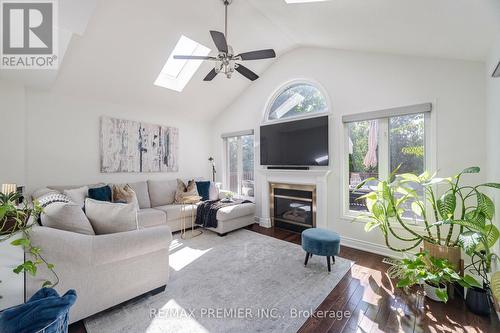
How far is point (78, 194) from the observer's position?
122 inches

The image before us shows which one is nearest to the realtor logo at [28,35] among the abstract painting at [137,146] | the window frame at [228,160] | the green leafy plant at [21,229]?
the abstract painting at [137,146]

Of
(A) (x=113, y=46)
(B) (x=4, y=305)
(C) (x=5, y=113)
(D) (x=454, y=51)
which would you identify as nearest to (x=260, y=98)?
(A) (x=113, y=46)

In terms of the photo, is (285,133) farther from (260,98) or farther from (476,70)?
(476,70)

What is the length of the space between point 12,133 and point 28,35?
4.78 ft

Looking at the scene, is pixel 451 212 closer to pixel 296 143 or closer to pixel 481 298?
pixel 481 298

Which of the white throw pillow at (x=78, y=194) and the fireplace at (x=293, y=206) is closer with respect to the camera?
the white throw pillow at (x=78, y=194)

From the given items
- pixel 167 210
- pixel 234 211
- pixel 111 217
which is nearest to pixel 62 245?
pixel 111 217

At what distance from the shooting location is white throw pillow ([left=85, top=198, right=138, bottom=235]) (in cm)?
190

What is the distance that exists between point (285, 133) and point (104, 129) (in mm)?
3350

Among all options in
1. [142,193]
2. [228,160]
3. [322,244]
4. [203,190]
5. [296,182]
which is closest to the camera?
[322,244]

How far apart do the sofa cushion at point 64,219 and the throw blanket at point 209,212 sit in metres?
2.15

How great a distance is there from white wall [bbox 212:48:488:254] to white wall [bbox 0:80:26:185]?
3.81 meters

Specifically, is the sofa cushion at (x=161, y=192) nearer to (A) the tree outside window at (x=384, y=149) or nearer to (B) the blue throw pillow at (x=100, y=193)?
(B) the blue throw pillow at (x=100, y=193)

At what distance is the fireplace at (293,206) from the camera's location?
3.74 metres
